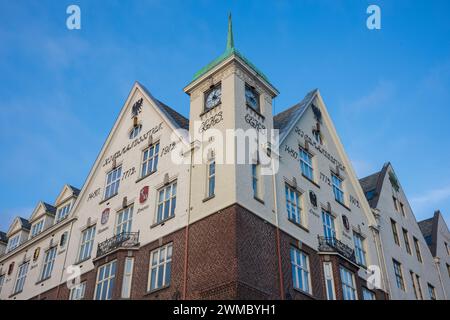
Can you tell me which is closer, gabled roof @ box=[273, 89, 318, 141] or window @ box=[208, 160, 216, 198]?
window @ box=[208, 160, 216, 198]

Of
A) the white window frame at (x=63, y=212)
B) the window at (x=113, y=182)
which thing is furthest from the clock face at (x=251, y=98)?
the white window frame at (x=63, y=212)

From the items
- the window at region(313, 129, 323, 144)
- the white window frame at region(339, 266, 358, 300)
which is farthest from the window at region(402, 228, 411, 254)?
the white window frame at region(339, 266, 358, 300)

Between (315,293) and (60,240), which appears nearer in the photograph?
(315,293)

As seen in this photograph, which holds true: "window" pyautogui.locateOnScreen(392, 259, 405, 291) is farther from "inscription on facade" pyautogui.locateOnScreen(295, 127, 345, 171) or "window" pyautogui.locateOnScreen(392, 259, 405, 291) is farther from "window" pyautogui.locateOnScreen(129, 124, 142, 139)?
"window" pyautogui.locateOnScreen(129, 124, 142, 139)

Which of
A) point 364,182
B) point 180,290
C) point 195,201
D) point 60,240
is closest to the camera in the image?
point 180,290

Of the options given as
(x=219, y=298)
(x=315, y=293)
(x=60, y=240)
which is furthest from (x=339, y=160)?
(x=60, y=240)

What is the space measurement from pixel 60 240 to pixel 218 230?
1634 centimetres

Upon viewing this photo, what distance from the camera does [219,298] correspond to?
23.3m

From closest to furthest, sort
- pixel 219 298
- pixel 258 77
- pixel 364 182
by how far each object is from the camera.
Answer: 1. pixel 219 298
2. pixel 258 77
3. pixel 364 182

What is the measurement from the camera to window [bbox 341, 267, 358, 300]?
29719mm

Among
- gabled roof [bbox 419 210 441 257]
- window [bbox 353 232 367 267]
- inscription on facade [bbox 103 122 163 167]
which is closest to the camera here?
window [bbox 353 232 367 267]

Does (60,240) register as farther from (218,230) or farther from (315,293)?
(315,293)

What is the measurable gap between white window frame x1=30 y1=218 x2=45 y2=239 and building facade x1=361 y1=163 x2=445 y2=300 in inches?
1032

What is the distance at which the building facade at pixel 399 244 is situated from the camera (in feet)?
121
